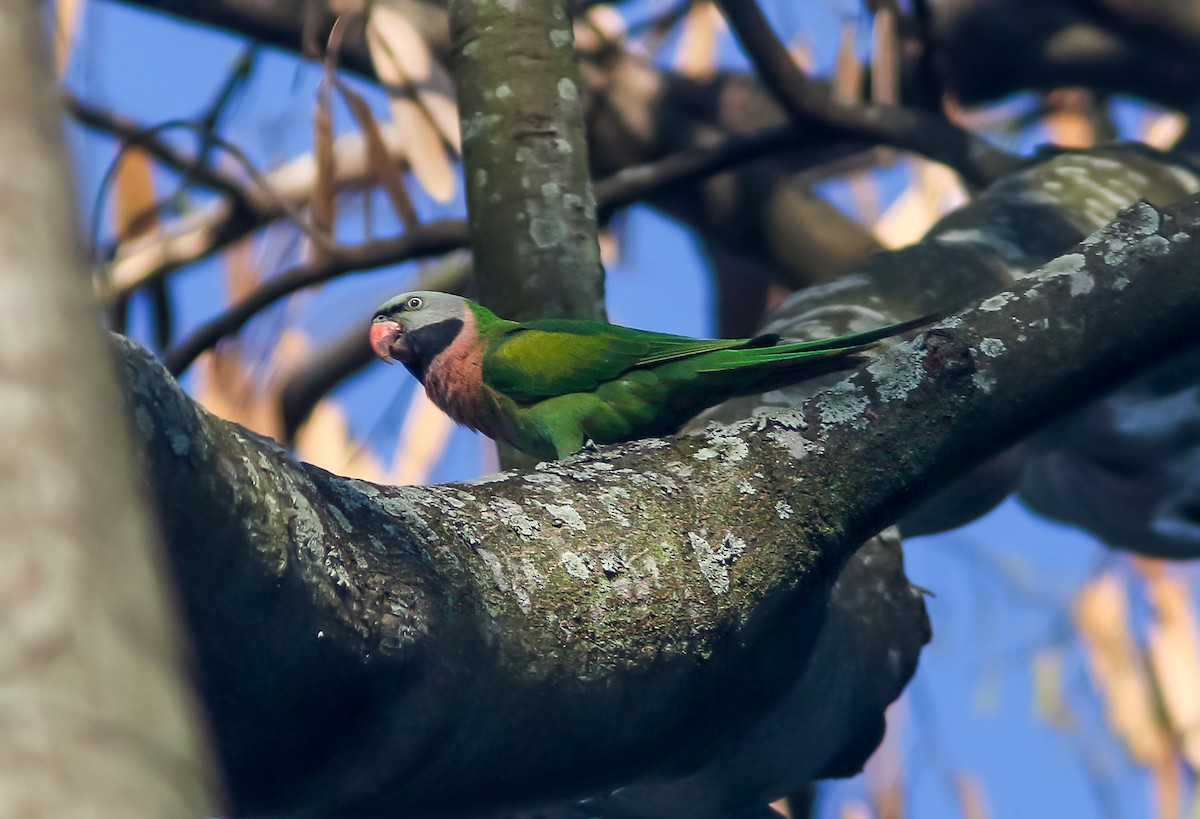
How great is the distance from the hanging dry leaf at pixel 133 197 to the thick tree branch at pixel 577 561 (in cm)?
312

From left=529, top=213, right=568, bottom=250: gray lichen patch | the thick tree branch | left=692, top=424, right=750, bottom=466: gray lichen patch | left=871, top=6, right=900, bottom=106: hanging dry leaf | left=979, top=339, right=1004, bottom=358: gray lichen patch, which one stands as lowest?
the thick tree branch

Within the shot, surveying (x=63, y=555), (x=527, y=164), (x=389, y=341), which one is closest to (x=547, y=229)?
(x=527, y=164)

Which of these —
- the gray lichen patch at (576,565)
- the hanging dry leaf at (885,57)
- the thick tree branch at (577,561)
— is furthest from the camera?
the hanging dry leaf at (885,57)

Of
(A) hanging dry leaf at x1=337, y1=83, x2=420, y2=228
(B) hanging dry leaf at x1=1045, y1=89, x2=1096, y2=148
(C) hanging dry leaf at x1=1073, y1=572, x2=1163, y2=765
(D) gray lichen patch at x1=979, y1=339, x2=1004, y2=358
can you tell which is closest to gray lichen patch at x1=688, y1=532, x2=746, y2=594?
(D) gray lichen patch at x1=979, y1=339, x2=1004, y2=358

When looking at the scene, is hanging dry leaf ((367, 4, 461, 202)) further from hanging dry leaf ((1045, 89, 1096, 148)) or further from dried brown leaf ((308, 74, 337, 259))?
hanging dry leaf ((1045, 89, 1096, 148))

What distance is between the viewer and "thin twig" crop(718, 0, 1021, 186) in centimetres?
338

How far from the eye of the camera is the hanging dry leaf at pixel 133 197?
14.9 feet

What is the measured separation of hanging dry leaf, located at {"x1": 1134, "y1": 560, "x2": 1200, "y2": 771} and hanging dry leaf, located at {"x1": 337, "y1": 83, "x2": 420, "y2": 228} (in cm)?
339

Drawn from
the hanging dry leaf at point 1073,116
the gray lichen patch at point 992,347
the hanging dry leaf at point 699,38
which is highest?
the hanging dry leaf at point 699,38

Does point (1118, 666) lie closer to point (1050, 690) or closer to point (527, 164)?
point (1050, 690)

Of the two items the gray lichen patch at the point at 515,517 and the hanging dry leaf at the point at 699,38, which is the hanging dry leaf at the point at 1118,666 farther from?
→ the gray lichen patch at the point at 515,517

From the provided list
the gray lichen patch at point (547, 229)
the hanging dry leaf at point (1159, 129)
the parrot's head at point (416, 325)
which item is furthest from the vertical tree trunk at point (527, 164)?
the hanging dry leaf at point (1159, 129)

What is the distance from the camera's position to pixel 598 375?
276 centimetres

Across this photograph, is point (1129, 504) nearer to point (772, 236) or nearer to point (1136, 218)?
point (772, 236)
